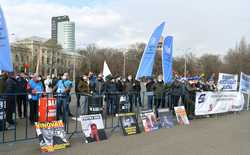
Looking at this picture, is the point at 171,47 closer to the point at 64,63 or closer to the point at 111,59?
the point at 111,59

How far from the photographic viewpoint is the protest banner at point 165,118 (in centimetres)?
1177

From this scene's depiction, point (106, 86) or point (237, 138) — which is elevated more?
point (106, 86)

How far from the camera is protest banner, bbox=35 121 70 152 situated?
7.93 meters

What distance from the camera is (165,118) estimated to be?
12.0 meters

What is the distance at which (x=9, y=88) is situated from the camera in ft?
35.0

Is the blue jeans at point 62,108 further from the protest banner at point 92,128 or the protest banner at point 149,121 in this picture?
the protest banner at point 149,121

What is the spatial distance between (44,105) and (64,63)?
342 feet

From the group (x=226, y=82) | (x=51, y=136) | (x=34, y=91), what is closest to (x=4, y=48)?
(x=51, y=136)

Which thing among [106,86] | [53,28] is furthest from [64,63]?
[106,86]

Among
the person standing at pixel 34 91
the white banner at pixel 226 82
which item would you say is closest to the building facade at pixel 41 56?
the white banner at pixel 226 82

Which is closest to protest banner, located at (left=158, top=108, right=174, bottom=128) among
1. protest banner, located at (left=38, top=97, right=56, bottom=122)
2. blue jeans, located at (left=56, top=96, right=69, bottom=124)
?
blue jeans, located at (left=56, top=96, right=69, bottom=124)

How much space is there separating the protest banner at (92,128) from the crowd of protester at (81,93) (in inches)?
27.9

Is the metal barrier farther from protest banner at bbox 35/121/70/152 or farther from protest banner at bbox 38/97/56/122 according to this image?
protest banner at bbox 35/121/70/152

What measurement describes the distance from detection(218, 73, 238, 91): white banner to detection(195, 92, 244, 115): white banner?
1.38 feet
